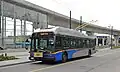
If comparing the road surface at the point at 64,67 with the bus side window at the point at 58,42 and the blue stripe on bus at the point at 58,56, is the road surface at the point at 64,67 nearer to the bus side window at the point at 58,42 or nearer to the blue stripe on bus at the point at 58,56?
the blue stripe on bus at the point at 58,56

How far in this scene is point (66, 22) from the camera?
6488 centimetres

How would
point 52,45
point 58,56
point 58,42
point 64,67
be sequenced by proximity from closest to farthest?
point 64,67 → point 52,45 → point 58,56 → point 58,42

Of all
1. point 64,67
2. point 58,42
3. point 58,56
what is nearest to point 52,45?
point 58,42

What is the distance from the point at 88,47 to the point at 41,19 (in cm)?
3667

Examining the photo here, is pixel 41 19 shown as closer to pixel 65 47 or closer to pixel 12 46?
pixel 12 46

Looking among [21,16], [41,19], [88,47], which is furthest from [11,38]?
[88,47]

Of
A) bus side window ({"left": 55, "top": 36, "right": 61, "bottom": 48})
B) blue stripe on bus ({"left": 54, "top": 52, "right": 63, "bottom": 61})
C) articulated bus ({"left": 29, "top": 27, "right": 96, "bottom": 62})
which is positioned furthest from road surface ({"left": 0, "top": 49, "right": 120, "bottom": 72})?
bus side window ({"left": 55, "top": 36, "right": 61, "bottom": 48})

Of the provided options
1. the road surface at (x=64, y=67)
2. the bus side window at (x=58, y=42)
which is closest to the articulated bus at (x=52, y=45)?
the bus side window at (x=58, y=42)

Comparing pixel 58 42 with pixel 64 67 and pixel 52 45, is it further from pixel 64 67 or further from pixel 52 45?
pixel 64 67

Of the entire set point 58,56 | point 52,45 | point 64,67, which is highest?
point 52,45

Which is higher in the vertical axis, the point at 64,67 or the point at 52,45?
the point at 52,45

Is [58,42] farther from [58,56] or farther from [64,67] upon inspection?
[64,67]

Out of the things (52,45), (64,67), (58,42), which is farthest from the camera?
(58,42)

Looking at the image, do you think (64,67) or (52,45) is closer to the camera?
(64,67)
